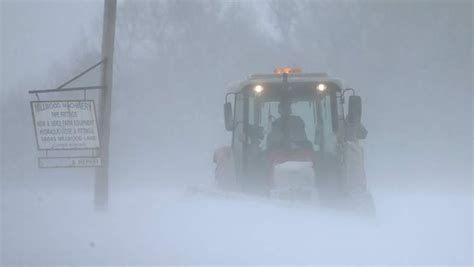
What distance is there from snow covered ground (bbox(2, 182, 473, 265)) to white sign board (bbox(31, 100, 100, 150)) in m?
0.96

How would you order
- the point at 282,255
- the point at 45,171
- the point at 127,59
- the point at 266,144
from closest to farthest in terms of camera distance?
the point at 282,255, the point at 266,144, the point at 45,171, the point at 127,59

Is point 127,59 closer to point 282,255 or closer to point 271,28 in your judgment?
point 271,28

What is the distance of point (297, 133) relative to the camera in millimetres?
8578

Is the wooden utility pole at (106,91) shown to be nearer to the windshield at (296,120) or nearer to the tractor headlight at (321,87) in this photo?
the windshield at (296,120)

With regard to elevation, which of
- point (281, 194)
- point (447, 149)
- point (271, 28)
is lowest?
point (281, 194)

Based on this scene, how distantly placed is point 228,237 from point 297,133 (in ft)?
A: 7.41

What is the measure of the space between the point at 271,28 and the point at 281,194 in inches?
711

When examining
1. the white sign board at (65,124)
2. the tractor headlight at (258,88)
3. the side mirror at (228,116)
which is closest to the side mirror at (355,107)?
the tractor headlight at (258,88)

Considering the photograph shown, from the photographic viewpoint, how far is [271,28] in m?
25.1

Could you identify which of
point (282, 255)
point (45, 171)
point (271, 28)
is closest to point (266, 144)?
point (282, 255)

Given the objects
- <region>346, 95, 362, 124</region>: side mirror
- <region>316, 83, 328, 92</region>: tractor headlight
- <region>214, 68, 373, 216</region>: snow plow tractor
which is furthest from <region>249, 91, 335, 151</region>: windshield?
<region>346, 95, 362, 124</region>: side mirror

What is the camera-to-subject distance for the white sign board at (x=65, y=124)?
8602 millimetres

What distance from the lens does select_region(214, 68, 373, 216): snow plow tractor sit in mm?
8273

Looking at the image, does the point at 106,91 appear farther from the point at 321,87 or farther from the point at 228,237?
the point at 228,237
